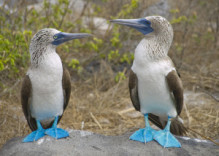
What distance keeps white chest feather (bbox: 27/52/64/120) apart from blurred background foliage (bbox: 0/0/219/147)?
0.76 meters

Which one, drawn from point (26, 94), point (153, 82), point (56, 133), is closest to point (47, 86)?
point (26, 94)

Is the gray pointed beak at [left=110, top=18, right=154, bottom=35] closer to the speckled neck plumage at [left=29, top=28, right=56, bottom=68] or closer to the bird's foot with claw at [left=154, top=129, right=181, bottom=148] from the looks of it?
the speckled neck plumage at [left=29, top=28, right=56, bottom=68]

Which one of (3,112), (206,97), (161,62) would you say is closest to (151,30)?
(161,62)

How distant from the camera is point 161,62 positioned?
8.65ft

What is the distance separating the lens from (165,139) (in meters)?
2.76

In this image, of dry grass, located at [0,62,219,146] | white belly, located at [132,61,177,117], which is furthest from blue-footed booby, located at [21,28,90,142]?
dry grass, located at [0,62,219,146]

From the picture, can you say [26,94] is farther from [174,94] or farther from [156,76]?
[174,94]

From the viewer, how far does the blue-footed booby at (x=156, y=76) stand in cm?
262

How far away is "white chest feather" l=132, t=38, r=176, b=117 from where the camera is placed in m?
2.61

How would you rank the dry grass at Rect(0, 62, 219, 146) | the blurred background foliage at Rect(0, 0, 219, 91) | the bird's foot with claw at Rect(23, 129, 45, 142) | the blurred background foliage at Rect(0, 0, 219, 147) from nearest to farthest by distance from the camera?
the bird's foot with claw at Rect(23, 129, 45, 142), the dry grass at Rect(0, 62, 219, 146), the blurred background foliage at Rect(0, 0, 219, 91), the blurred background foliage at Rect(0, 0, 219, 147)

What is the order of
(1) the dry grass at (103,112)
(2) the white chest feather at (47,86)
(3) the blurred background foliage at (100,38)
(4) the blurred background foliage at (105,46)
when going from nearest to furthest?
(2) the white chest feather at (47,86) → (1) the dry grass at (103,112) → (3) the blurred background foliage at (100,38) → (4) the blurred background foliage at (105,46)

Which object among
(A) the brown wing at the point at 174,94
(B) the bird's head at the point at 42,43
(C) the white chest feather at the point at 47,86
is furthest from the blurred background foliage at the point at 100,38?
(A) the brown wing at the point at 174,94

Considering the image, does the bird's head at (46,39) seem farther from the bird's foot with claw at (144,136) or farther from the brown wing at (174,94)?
the bird's foot with claw at (144,136)

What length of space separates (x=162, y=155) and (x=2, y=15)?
10.6ft
